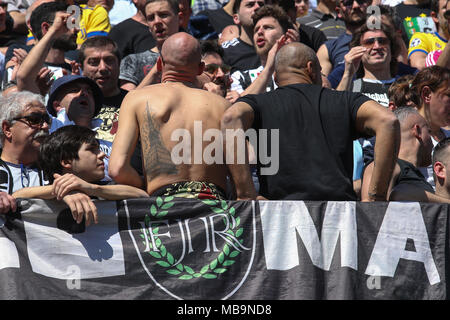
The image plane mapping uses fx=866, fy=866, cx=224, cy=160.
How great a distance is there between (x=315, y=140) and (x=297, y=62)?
0.68 metres

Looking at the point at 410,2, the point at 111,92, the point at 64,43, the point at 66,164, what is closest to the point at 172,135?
the point at 66,164

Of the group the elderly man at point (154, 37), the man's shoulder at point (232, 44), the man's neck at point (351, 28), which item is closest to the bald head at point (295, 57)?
the elderly man at point (154, 37)

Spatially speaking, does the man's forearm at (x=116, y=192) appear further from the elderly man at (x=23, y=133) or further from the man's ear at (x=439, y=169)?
the man's ear at (x=439, y=169)

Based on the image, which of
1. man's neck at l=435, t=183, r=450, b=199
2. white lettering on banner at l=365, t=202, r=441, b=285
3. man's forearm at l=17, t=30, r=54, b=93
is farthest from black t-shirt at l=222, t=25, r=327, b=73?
white lettering on banner at l=365, t=202, r=441, b=285

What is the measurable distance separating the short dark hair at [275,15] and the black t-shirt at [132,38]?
1.19 meters

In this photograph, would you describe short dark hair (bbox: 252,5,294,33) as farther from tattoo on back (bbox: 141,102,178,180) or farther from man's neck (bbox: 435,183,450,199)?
tattoo on back (bbox: 141,102,178,180)

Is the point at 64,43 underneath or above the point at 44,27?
underneath

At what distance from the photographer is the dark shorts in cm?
574

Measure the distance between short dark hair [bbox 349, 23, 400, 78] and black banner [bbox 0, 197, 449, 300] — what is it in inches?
143

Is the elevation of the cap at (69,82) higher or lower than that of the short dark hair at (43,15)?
lower

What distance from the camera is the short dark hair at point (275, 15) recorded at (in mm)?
8875

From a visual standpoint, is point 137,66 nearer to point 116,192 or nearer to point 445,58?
point 445,58

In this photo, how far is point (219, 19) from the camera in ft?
35.3

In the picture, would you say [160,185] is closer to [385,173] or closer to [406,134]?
[385,173]
